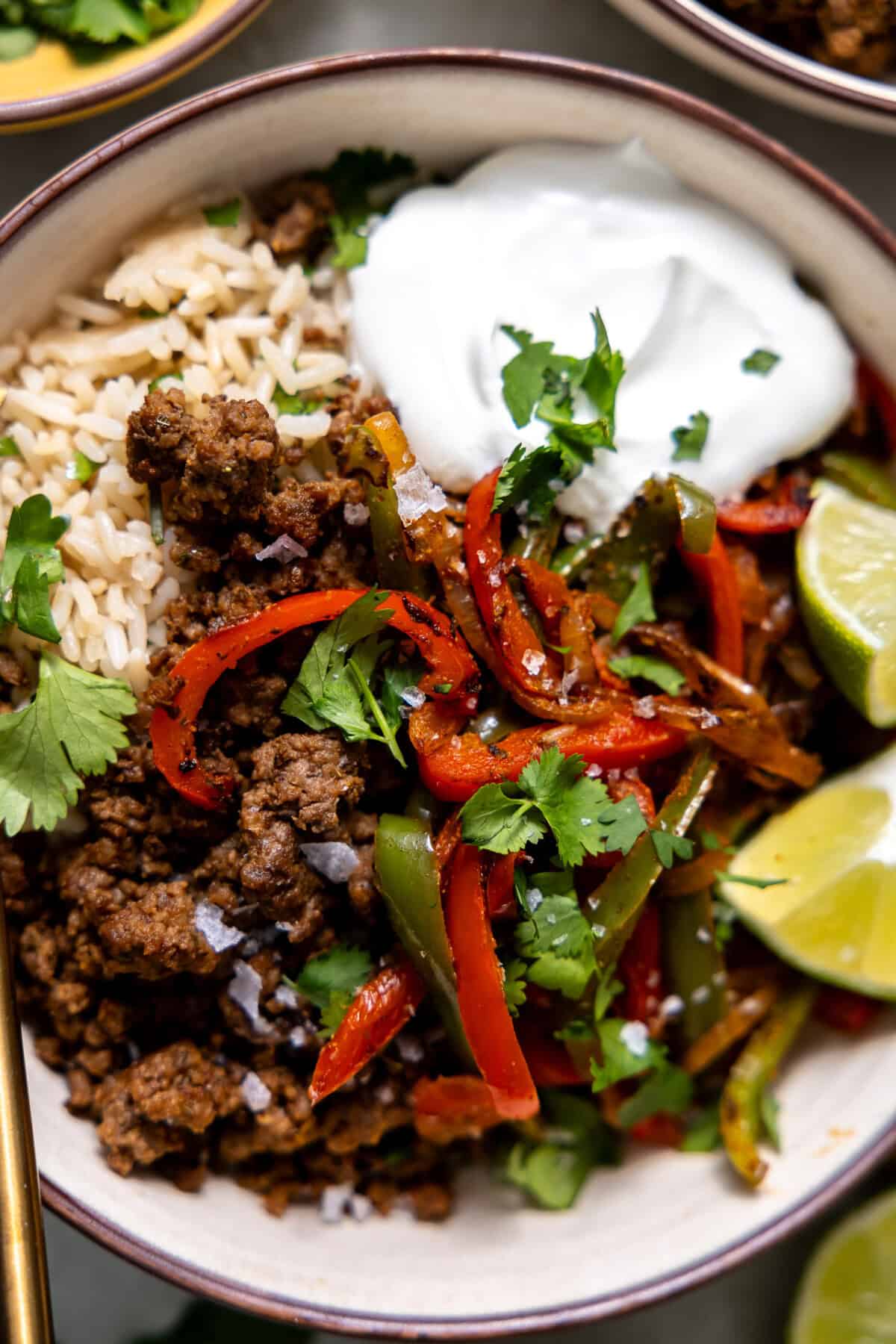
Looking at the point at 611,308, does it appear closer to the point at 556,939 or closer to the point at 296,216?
the point at 296,216

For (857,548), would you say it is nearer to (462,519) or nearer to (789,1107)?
(462,519)

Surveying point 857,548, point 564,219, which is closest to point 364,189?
point 564,219

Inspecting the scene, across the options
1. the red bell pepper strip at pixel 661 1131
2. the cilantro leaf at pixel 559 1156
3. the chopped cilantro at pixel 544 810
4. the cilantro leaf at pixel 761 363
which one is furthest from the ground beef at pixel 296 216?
the red bell pepper strip at pixel 661 1131

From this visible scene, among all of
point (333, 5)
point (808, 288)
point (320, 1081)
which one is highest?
point (333, 5)

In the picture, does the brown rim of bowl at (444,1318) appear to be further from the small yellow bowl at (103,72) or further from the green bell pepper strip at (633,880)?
the green bell pepper strip at (633,880)

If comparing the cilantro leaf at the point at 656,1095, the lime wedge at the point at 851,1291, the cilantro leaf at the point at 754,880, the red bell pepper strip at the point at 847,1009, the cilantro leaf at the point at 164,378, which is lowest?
the lime wedge at the point at 851,1291

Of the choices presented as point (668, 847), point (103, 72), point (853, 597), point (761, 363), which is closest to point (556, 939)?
point (668, 847)
